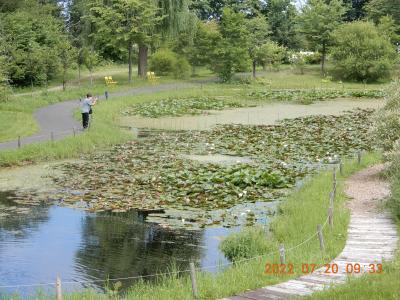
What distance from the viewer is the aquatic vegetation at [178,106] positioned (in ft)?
123

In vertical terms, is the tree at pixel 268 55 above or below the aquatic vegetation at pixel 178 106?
above

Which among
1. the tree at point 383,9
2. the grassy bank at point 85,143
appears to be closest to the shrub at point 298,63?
the tree at point 383,9

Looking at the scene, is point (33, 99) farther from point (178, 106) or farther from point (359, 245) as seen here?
point (359, 245)

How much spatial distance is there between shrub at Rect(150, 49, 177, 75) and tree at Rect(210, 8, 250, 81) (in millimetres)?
3718

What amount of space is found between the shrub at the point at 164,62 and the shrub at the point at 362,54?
54.4 feet

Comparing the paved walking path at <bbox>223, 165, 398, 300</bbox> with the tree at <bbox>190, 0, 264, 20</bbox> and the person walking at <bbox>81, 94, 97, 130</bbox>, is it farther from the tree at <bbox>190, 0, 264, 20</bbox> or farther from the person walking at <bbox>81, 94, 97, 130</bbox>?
the tree at <bbox>190, 0, 264, 20</bbox>

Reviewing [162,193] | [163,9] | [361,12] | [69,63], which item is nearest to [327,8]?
[361,12]

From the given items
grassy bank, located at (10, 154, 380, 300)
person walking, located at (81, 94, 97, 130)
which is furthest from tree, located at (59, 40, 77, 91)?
grassy bank, located at (10, 154, 380, 300)

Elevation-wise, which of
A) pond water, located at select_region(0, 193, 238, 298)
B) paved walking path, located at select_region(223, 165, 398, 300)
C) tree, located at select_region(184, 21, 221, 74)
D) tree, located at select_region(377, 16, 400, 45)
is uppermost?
tree, located at select_region(377, 16, 400, 45)

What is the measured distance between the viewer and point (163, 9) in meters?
52.8

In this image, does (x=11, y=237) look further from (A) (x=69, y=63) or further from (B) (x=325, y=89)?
(B) (x=325, y=89)

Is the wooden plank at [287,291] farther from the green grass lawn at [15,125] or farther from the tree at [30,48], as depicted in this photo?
the tree at [30,48]

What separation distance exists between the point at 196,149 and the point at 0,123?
9850 mm

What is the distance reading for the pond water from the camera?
1164cm
